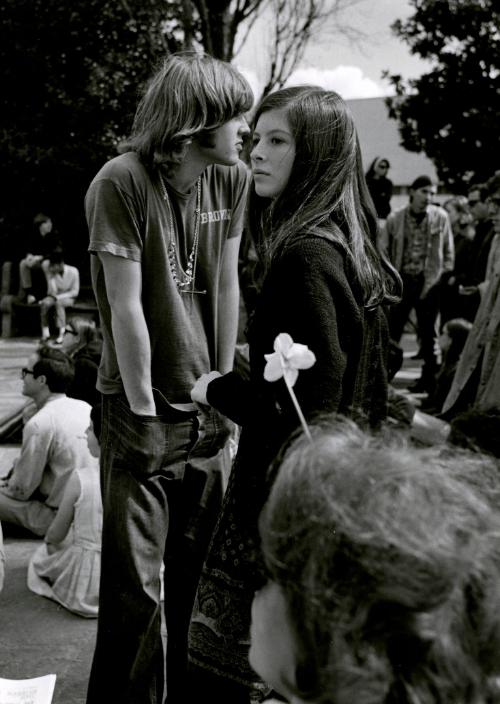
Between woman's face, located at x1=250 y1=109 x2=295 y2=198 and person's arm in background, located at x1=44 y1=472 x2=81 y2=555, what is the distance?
209cm

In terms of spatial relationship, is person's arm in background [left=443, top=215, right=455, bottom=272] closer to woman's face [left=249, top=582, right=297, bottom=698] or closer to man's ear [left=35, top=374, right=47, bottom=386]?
man's ear [left=35, top=374, right=47, bottom=386]

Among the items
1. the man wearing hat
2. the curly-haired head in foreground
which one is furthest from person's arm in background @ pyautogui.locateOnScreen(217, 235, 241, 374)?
the man wearing hat

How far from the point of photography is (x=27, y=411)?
526cm

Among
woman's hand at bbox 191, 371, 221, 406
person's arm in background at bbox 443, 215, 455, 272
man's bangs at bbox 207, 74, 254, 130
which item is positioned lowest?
person's arm in background at bbox 443, 215, 455, 272

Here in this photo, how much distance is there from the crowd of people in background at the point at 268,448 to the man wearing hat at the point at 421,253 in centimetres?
501

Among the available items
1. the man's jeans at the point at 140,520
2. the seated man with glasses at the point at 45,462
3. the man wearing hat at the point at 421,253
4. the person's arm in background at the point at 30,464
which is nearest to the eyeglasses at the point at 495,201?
the man wearing hat at the point at 421,253

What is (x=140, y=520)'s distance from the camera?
84.7 inches

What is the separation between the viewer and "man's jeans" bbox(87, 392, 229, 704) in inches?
84.9

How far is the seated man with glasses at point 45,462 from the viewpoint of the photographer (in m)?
3.97

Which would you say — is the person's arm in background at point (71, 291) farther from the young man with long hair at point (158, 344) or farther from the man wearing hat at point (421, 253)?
the young man with long hair at point (158, 344)

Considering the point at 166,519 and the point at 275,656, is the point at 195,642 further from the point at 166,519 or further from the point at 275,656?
the point at 275,656

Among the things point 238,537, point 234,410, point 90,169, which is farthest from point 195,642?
point 90,169

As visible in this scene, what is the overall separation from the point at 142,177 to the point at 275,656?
1274 mm

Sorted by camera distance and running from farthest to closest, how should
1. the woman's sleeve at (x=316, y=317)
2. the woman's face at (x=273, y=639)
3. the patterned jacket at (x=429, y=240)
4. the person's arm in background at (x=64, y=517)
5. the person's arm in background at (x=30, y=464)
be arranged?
the patterned jacket at (x=429, y=240) < the person's arm in background at (x=30, y=464) < the person's arm in background at (x=64, y=517) < the woman's sleeve at (x=316, y=317) < the woman's face at (x=273, y=639)
